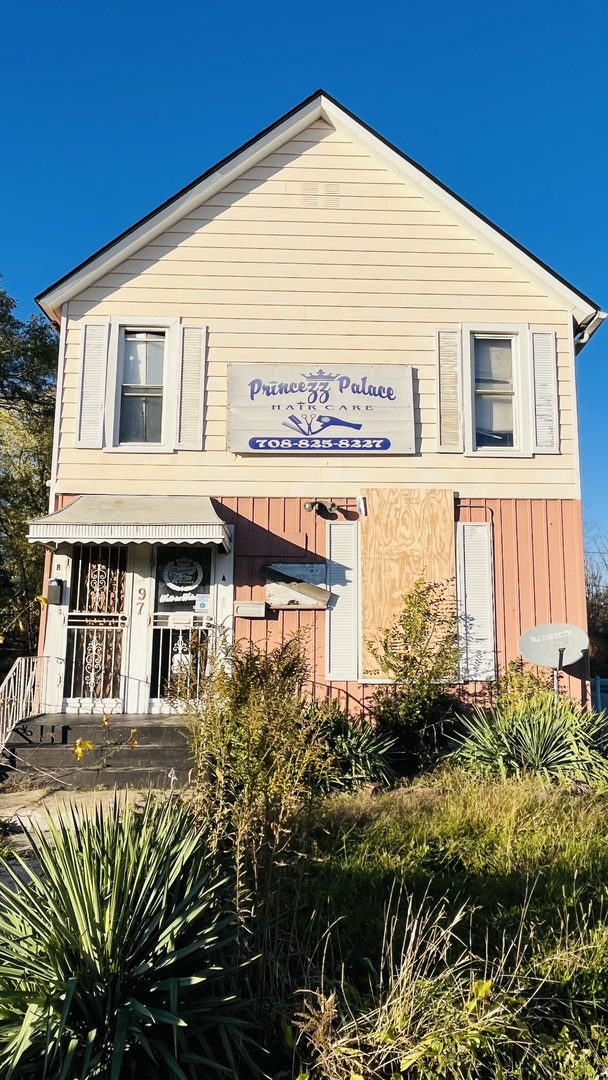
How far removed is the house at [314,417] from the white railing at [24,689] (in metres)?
0.18

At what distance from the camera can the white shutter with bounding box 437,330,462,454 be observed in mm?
10500

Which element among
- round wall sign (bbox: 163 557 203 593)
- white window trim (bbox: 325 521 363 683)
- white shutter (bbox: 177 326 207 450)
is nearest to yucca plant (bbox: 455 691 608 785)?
white window trim (bbox: 325 521 363 683)

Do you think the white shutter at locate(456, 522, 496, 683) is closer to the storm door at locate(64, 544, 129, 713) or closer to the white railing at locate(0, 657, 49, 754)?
the storm door at locate(64, 544, 129, 713)

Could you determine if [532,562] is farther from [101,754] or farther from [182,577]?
[101,754]

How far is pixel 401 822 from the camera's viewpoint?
19.7 feet

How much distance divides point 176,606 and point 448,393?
15.8 feet

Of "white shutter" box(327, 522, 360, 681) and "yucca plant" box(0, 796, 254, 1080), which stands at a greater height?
"white shutter" box(327, 522, 360, 681)

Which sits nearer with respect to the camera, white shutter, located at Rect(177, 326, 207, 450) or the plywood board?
the plywood board

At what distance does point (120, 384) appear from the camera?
417 inches

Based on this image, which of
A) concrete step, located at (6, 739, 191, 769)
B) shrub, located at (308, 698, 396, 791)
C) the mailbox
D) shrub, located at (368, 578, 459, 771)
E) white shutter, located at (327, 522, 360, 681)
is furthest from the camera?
white shutter, located at (327, 522, 360, 681)

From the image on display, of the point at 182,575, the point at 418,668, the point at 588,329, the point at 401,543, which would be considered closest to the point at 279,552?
the point at 182,575

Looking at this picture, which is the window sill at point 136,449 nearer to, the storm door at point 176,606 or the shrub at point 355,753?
the storm door at point 176,606

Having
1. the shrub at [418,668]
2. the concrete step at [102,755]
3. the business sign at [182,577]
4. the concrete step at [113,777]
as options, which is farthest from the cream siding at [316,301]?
the concrete step at [113,777]

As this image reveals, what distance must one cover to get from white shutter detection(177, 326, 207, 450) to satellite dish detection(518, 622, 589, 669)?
5153 mm
